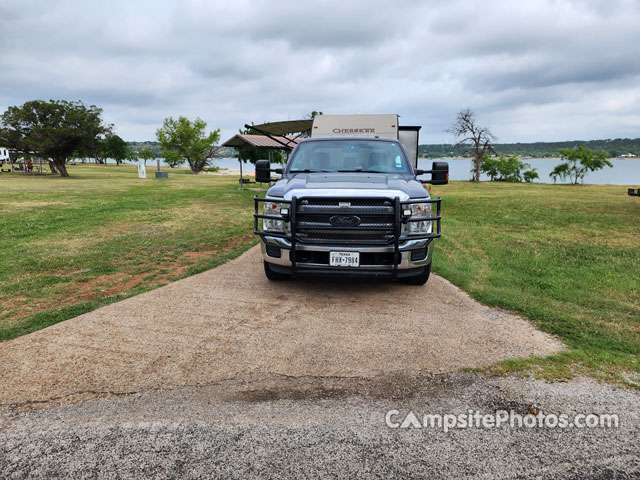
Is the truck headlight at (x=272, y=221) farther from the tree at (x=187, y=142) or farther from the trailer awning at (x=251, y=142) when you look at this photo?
the tree at (x=187, y=142)

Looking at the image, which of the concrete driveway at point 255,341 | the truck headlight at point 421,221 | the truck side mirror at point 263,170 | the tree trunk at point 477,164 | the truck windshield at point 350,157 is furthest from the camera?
the tree trunk at point 477,164

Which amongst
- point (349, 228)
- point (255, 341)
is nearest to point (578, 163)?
point (349, 228)

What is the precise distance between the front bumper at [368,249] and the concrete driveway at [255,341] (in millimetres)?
Answer: 434

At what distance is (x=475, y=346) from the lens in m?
3.69

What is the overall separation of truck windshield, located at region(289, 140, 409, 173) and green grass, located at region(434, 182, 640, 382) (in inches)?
72.5

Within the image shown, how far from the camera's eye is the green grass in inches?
138

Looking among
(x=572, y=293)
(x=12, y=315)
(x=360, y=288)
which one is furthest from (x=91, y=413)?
(x=572, y=293)

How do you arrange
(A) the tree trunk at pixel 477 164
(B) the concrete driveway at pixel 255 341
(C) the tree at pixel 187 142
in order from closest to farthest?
(B) the concrete driveway at pixel 255 341
(A) the tree trunk at pixel 477 164
(C) the tree at pixel 187 142

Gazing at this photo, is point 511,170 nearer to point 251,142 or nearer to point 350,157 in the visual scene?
point 251,142

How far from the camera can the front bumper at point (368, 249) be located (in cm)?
456

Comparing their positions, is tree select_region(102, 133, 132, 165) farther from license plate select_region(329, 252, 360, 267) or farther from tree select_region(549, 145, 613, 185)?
license plate select_region(329, 252, 360, 267)

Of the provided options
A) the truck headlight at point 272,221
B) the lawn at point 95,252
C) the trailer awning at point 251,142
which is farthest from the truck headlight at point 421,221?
the trailer awning at point 251,142

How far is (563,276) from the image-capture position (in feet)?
19.9

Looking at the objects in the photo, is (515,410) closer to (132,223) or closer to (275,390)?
(275,390)
